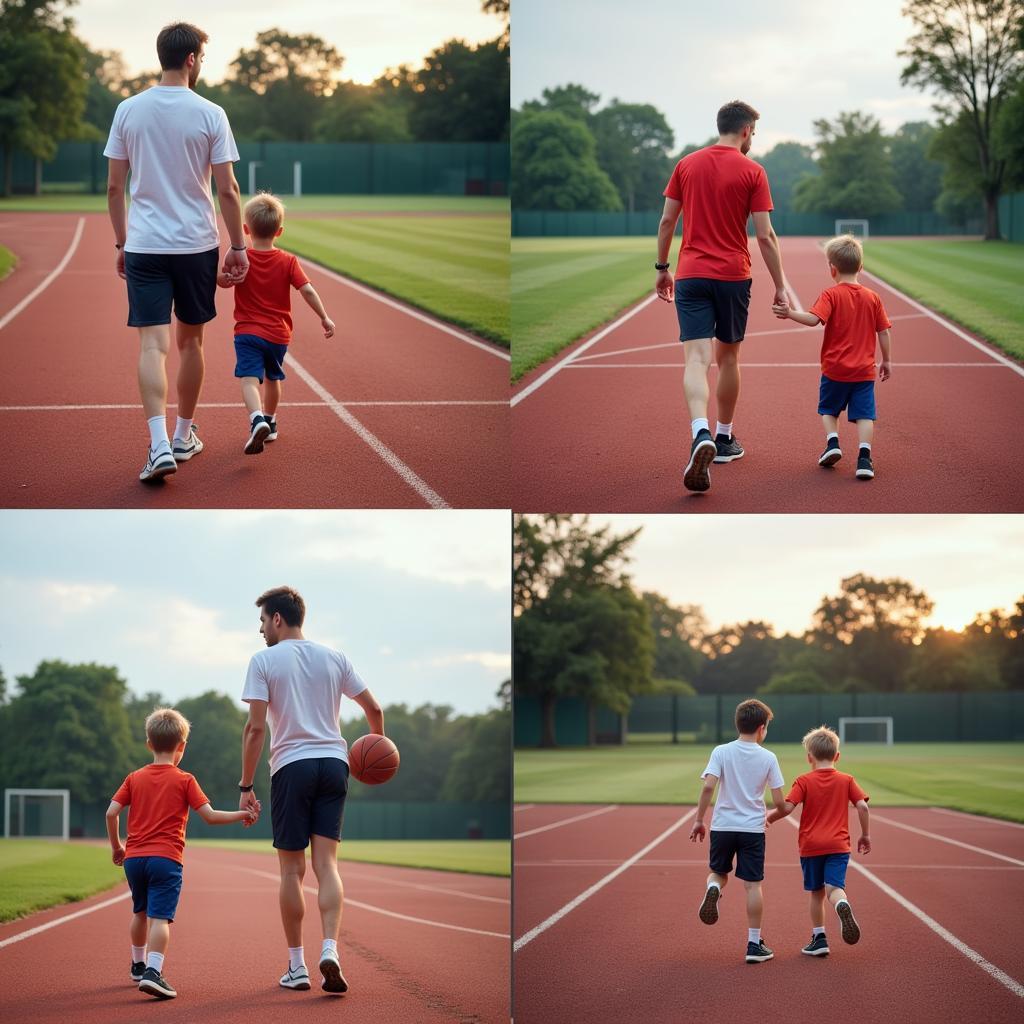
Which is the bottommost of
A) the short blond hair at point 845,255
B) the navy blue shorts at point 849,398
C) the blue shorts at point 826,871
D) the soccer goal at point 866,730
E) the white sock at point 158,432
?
the soccer goal at point 866,730

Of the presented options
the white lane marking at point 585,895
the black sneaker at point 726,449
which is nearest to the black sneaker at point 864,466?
the black sneaker at point 726,449

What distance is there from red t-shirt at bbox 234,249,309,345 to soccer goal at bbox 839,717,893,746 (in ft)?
125

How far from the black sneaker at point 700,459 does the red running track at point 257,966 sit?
3.53 m

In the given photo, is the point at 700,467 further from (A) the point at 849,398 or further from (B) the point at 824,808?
(B) the point at 824,808

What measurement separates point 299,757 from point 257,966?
244 cm

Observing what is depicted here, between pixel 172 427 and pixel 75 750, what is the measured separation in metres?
38.0

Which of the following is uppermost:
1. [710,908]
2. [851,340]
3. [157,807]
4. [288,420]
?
[851,340]

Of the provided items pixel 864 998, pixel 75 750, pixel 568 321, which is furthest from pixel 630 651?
pixel 864 998

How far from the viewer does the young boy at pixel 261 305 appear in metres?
8.44

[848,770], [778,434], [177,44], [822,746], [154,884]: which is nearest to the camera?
[154,884]

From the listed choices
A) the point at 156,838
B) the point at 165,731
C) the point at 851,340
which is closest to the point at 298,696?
the point at 165,731

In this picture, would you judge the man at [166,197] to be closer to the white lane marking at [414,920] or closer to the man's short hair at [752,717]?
the man's short hair at [752,717]

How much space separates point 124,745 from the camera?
144 ft

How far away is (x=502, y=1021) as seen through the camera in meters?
6.93
